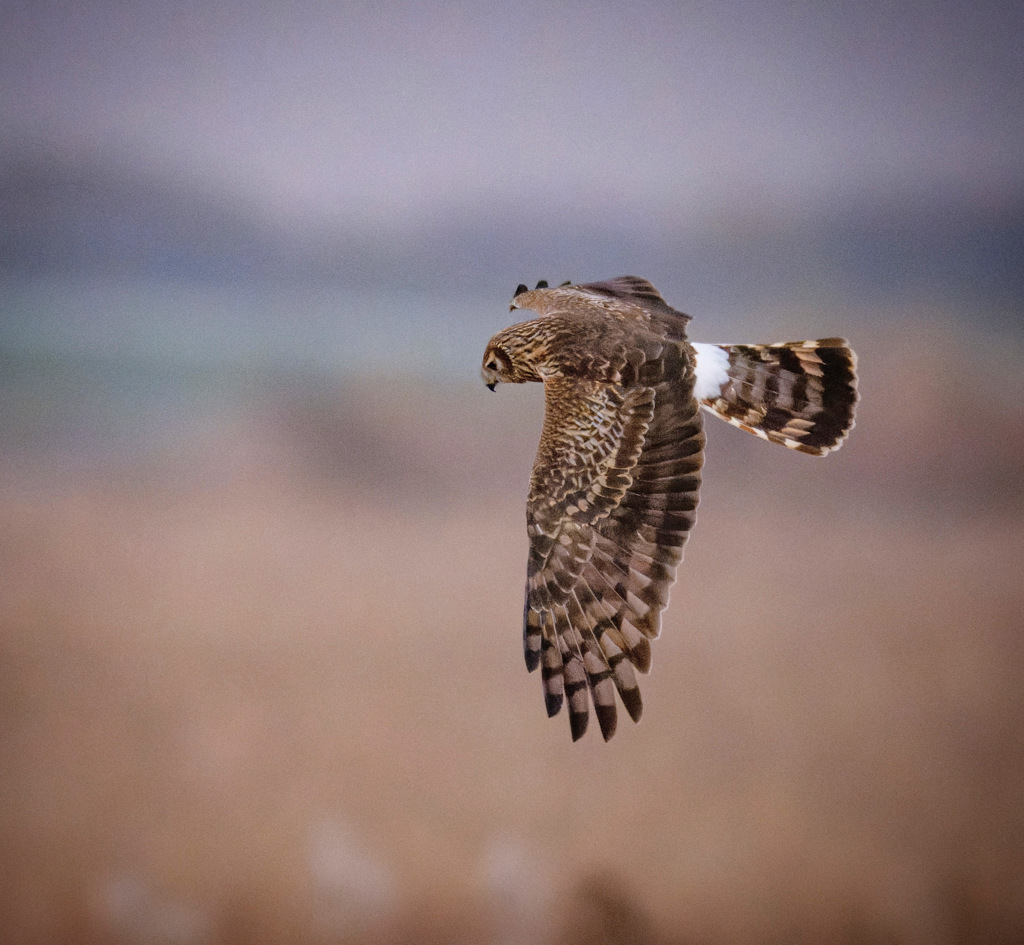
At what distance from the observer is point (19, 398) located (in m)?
1.31

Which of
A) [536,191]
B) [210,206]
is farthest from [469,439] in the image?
[210,206]

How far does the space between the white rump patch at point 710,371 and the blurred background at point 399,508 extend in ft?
0.27

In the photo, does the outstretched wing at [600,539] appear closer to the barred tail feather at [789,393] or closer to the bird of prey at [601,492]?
the bird of prey at [601,492]

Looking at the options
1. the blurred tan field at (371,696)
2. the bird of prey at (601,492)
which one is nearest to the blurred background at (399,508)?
the blurred tan field at (371,696)

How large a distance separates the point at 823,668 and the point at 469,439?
0.74m

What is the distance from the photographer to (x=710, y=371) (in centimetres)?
123

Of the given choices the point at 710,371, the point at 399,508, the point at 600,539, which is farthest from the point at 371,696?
the point at 710,371

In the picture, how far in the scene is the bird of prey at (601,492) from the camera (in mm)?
1103

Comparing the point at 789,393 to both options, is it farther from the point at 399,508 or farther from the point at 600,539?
the point at 399,508

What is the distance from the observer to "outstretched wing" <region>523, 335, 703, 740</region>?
43.3 inches

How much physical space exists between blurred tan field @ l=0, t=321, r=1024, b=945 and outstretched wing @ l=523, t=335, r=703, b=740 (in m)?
0.16

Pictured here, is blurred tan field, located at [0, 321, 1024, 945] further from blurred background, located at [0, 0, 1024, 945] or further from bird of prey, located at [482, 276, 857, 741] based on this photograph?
bird of prey, located at [482, 276, 857, 741]

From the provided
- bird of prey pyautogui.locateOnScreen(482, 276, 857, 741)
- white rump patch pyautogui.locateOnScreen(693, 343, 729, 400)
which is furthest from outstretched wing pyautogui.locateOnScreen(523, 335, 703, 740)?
white rump patch pyautogui.locateOnScreen(693, 343, 729, 400)

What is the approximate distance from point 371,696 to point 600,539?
1.62ft
